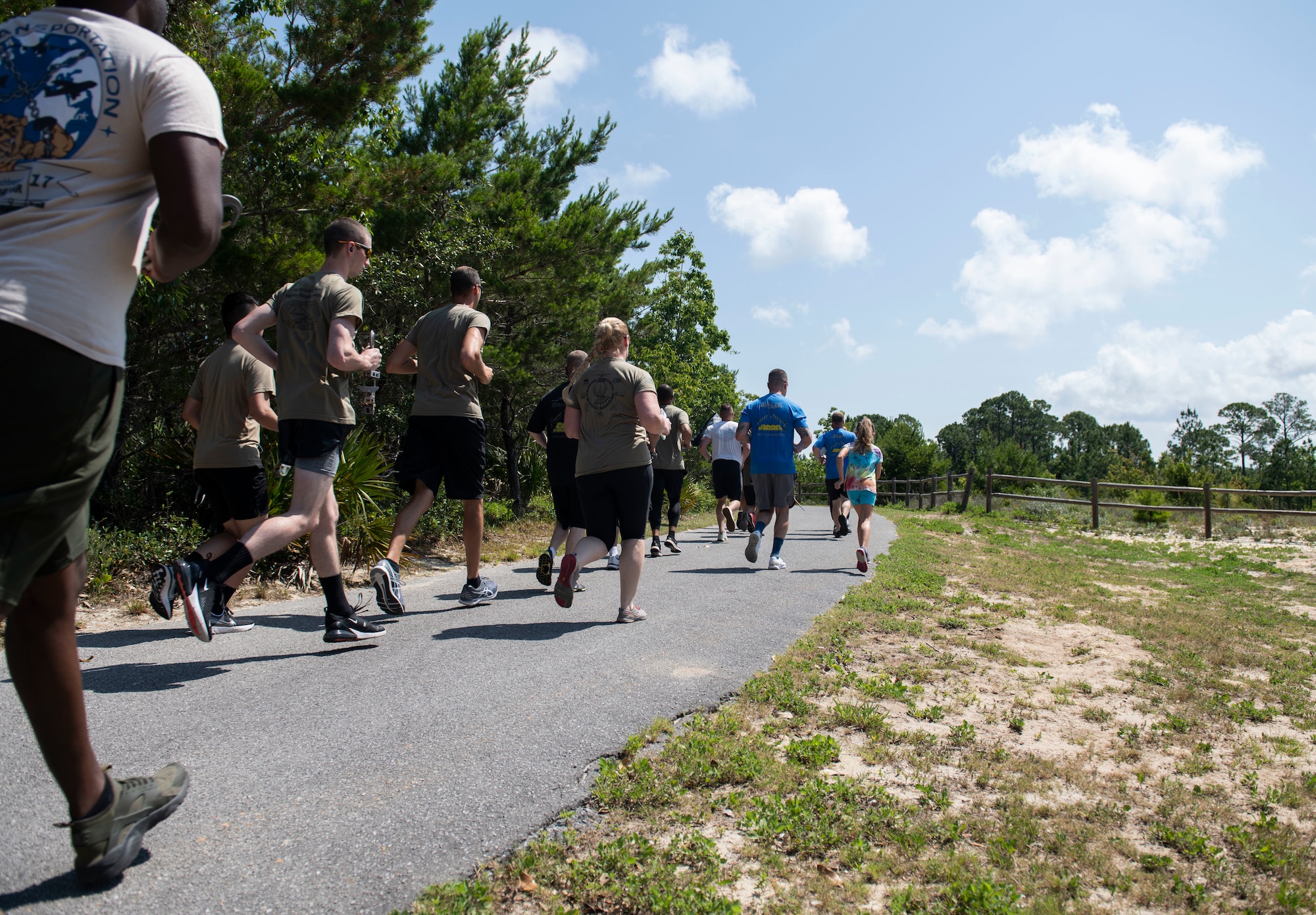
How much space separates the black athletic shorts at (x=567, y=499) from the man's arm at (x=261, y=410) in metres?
2.71

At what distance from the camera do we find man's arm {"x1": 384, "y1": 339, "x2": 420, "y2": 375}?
16.7 feet

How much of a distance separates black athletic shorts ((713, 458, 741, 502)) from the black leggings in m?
1.56

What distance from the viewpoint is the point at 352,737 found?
289 cm

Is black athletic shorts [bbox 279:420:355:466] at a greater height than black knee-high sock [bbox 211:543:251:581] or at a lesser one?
greater

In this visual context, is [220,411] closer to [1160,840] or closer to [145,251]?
[145,251]

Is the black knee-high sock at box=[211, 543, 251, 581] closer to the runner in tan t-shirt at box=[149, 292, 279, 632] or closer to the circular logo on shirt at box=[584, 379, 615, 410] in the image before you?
the runner in tan t-shirt at box=[149, 292, 279, 632]

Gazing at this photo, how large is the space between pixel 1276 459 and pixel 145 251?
3622 inches

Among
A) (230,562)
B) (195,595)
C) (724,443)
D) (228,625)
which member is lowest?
(228,625)

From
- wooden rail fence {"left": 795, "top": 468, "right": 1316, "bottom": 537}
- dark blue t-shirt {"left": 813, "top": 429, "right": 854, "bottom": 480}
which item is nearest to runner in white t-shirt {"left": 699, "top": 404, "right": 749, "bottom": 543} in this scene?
dark blue t-shirt {"left": 813, "top": 429, "right": 854, "bottom": 480}

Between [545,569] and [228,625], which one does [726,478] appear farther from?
[228,625]

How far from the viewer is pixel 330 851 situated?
83.2 inches

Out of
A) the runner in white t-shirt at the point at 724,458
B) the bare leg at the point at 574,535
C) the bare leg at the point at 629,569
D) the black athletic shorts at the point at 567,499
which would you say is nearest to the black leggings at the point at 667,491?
A: the runner in white t-shirt at the point at 724,458

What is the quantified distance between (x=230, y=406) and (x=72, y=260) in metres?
3.28

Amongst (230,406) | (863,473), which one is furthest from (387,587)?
(863,473)
